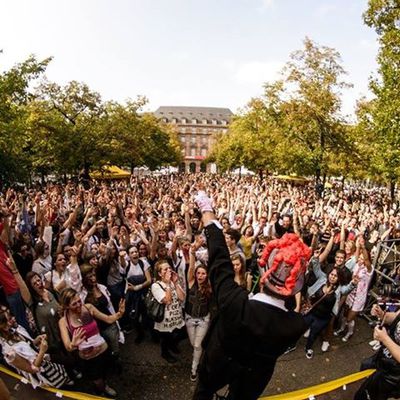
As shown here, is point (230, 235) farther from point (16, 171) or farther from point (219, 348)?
point (16, 171)

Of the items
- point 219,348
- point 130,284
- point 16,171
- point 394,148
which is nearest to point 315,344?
point 130,284

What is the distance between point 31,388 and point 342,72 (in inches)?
868

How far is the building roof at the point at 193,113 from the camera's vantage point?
356 feet

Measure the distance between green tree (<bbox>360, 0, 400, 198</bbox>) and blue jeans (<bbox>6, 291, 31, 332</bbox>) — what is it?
13067 millimetres

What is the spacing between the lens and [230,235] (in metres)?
6.12

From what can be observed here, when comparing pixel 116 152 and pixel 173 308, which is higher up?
pixel 116 152

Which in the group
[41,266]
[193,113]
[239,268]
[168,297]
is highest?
[193,113]

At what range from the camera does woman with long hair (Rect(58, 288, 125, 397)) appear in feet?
12.6

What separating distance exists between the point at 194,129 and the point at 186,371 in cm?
10608

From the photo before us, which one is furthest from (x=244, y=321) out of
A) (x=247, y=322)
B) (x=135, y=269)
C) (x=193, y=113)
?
(x=193, y=113)

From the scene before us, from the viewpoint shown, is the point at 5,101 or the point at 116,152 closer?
the point at 5,101

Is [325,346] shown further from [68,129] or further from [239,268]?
[68,129]

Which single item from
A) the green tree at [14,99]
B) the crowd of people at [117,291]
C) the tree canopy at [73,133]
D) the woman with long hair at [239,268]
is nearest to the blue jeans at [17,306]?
the crowd of people at [117,291]

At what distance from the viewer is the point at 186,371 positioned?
502 cm
